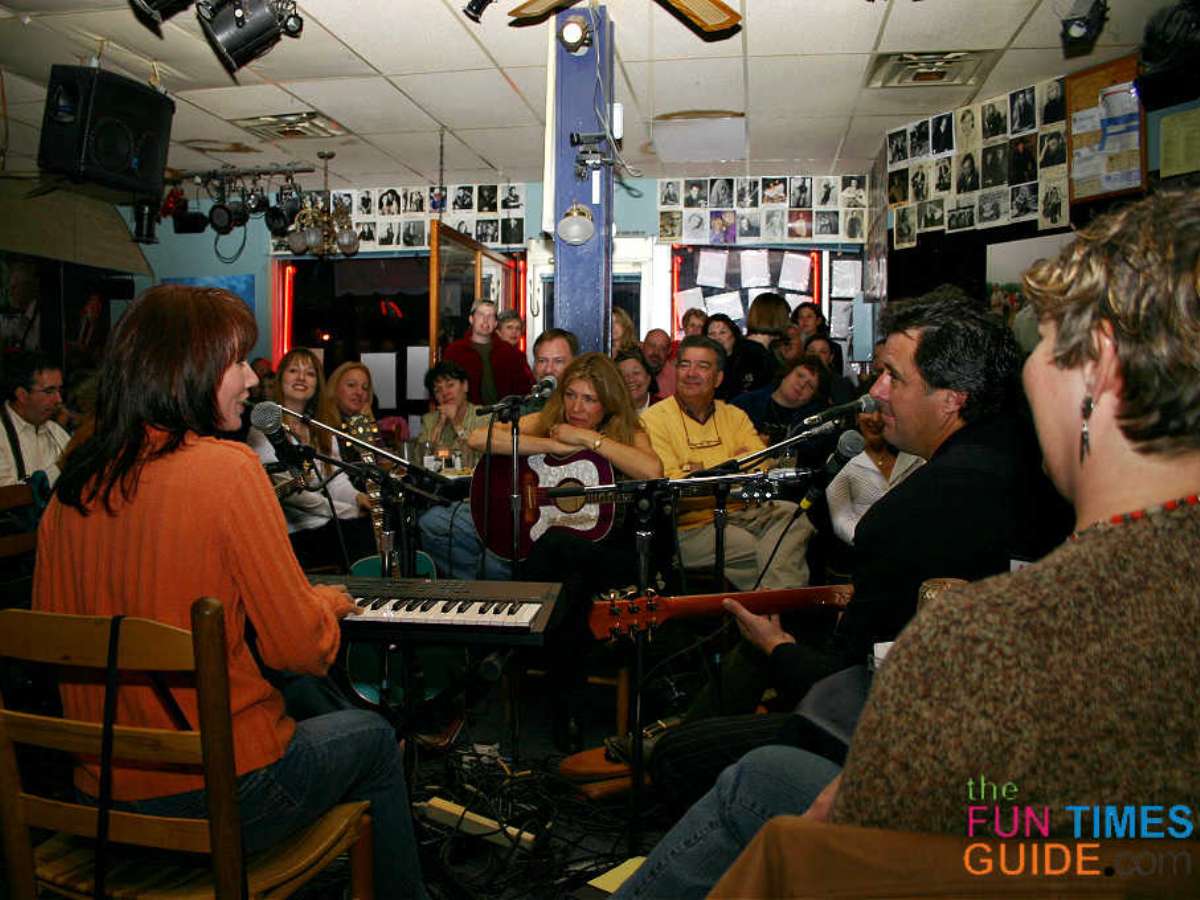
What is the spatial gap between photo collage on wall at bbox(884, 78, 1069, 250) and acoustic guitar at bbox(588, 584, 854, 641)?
4047mm

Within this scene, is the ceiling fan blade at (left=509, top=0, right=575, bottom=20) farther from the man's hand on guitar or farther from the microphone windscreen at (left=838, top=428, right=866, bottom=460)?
the man's hand on guitar

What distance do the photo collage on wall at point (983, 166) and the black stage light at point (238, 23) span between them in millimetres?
4485

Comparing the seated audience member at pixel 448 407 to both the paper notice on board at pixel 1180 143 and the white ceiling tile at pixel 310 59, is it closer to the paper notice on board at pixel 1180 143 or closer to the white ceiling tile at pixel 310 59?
the white ceiling tile at pixel 310 59

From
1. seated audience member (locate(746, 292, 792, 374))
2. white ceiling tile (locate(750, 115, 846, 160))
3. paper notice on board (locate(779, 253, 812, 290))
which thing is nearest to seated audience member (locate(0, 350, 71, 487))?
seated audience member (locate(746, 292, 792, 374))

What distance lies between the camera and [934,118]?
6.32 m

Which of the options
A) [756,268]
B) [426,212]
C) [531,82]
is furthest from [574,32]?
[426,212]

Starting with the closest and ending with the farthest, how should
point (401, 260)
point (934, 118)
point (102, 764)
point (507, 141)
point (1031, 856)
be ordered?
point (1031, 856), point (102, 764), point (934, 118), point (507, 141), point (401, 260)

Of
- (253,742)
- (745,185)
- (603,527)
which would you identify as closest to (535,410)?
(603,527)

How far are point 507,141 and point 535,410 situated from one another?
12.9 feet

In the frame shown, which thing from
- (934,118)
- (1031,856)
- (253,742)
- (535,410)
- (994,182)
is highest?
(934,118)

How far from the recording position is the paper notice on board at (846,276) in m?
8.34

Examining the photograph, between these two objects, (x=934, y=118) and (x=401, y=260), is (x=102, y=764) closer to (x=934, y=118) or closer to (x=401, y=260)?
(x=934, y=118)

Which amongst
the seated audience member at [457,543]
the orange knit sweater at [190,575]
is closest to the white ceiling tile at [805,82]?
the seated audience member at [457,543]

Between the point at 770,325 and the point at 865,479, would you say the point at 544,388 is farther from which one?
the point at 770,325
